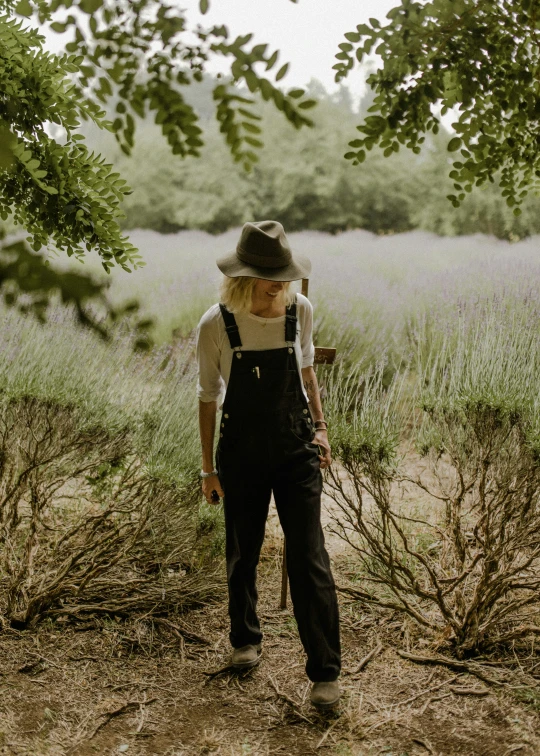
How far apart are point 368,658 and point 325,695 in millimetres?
432

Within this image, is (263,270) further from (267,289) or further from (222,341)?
(222,341)

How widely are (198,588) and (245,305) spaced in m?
1.37

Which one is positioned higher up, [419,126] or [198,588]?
[419,126]

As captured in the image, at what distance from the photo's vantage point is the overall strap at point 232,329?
2082mm

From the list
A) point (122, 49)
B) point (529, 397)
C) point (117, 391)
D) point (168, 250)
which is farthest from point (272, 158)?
point (122, 49)

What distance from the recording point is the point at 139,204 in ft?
18.2

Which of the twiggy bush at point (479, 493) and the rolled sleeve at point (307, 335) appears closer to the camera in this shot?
the rolled sleeve at point (307, 335)

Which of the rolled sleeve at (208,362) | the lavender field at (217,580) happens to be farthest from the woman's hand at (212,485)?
the lavender field at (217,580)

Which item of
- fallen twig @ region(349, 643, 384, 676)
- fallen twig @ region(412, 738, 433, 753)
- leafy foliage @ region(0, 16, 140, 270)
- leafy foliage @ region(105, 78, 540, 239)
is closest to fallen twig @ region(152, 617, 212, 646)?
fallen twig @ region(349, 643, 384, 676)

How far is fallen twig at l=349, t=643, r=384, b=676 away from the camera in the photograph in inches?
97.7

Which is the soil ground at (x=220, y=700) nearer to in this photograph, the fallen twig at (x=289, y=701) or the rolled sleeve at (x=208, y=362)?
the fallen twig at (x=289, y=701)

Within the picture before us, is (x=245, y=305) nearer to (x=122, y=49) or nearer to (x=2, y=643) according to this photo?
(x=122, y=49)

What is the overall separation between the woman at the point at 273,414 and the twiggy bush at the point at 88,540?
0.72 metres

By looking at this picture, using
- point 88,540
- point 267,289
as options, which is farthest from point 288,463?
point 88,540
